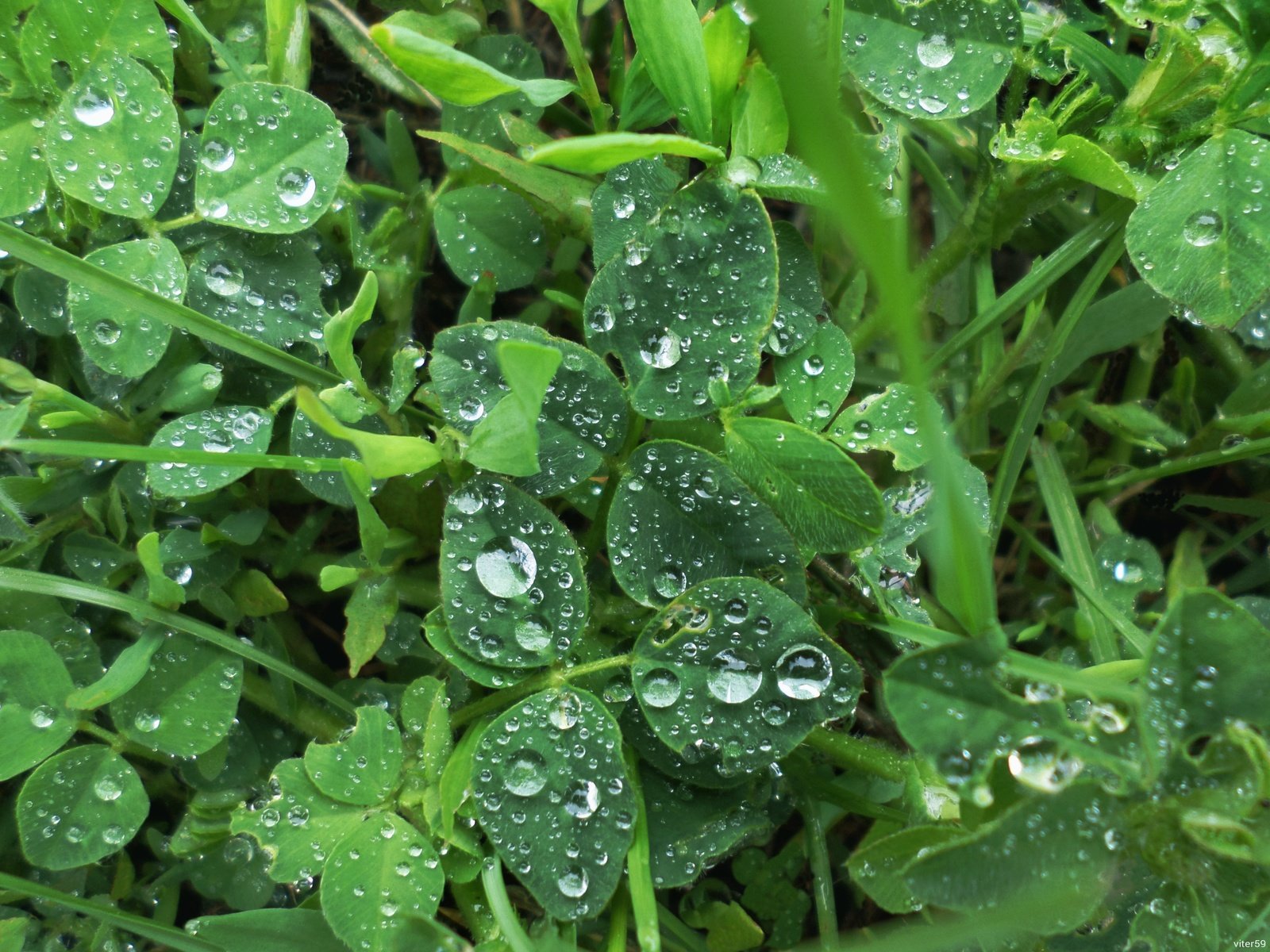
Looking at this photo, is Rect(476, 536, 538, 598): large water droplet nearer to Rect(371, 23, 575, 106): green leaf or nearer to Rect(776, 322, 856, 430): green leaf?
Rect(776, 322, 856, 430): green leaf

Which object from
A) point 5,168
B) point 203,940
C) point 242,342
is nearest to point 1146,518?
point 242,342

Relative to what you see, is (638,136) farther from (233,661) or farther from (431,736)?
(233,661)

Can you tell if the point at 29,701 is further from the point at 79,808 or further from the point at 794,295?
the point at 794,295

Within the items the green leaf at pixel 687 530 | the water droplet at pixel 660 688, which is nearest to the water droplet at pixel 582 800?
the water droplet at pixel 660 688

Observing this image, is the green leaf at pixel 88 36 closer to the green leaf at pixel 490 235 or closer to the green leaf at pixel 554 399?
the green leaf at pixel 490 235

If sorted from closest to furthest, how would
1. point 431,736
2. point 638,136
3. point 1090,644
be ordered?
point 638,136
point 431,736
point 1090,644

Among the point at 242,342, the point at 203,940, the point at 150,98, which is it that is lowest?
the point at 203,940
